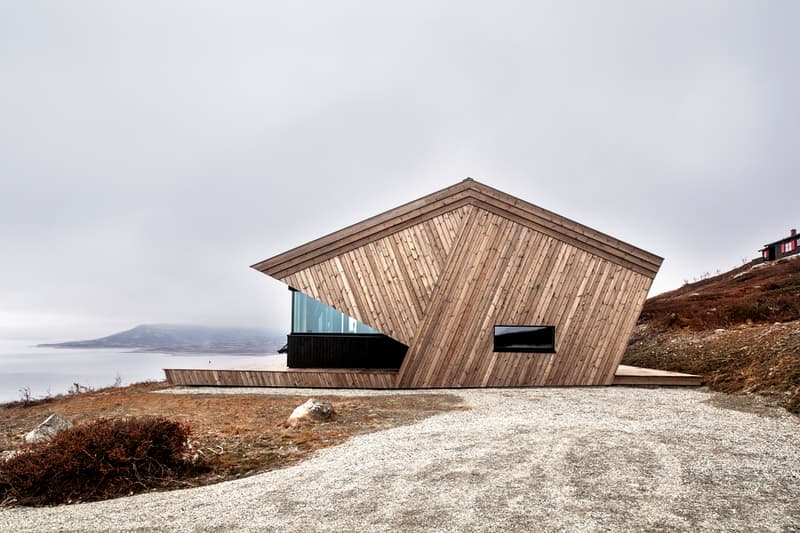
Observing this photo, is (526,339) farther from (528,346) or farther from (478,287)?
(478,287)

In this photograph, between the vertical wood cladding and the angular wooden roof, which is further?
the angular wooden roof

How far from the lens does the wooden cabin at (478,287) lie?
1300cm

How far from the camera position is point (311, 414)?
840cm

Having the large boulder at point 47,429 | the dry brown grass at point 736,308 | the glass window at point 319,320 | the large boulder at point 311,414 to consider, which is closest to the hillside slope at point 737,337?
the dry brown grass at point 736,308

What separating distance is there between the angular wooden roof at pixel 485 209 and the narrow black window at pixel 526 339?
2.34 m

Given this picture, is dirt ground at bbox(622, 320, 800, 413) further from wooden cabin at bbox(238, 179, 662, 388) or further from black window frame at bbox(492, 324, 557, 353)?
black window frame at bbox(492, 324, 557, 353)

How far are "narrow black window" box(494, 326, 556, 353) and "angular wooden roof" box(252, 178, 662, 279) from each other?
2.34m

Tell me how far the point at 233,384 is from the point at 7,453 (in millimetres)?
6588

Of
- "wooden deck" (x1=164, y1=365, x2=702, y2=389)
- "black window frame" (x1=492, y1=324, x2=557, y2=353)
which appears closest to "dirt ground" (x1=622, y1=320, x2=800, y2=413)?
"wooden deck" (x1=164, y1=365, x2=702, y2=389)

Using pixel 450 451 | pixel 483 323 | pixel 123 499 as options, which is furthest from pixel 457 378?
pixel 123 499

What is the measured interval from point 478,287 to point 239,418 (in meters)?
6.60

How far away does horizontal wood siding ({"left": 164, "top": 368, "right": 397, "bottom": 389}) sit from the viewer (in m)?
13.1

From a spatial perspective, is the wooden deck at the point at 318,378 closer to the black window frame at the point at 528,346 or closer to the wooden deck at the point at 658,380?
the wooden deck at the point at 658,380

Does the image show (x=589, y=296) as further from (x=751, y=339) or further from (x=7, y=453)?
(x=7, y=453)
